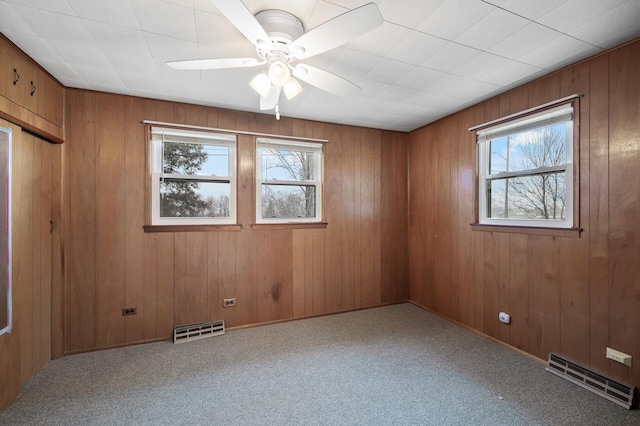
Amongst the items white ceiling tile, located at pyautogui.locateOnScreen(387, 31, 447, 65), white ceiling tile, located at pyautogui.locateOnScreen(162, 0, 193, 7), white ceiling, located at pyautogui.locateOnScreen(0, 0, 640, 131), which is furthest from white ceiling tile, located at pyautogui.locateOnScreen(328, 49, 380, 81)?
white ceiling tile, located at pyautogui.locateOnScreen(162, 0, 193, 7)

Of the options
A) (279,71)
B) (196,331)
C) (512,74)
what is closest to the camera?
(279,71)

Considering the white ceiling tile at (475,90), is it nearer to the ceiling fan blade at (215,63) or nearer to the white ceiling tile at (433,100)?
the white ceiling tile at (433,100)

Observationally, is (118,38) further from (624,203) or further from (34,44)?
(624,203)

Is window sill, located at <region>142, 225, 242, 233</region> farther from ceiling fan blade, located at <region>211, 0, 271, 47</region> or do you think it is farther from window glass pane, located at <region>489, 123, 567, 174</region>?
window glass pane, located at <region>489, 123, 567, 174</region>

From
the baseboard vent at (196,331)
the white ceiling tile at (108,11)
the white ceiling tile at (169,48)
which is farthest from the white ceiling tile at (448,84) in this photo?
the baseboard vent at (196,331)

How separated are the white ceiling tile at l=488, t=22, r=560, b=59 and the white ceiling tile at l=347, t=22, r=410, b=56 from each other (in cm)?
72

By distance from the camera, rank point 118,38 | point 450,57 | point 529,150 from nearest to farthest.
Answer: point 118,38 < point 450,57 < point 529,150

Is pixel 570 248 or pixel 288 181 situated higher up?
pixel 288 181

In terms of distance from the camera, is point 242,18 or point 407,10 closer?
point 242,18

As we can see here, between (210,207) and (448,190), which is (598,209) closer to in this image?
(448,190)

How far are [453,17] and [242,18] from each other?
1242 millimetres

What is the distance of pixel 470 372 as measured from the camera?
2.29 metres

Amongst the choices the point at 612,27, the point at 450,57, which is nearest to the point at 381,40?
the point at 450,57

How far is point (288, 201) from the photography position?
3.48m
